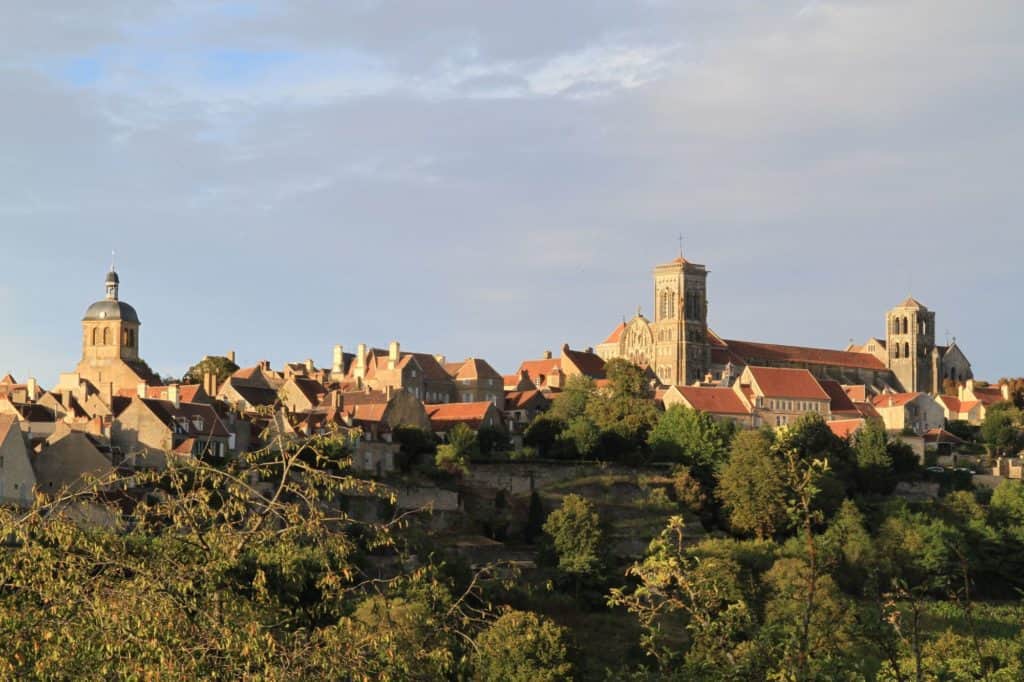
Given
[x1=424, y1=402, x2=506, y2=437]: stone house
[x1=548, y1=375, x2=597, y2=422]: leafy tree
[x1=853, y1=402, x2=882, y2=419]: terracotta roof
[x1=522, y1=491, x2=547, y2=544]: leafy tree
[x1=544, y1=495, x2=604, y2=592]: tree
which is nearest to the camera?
[x1=544, y1=495, x2=604, y2=592]: tree

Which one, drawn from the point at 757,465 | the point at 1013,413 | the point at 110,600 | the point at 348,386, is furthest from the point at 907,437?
the point at 110,600

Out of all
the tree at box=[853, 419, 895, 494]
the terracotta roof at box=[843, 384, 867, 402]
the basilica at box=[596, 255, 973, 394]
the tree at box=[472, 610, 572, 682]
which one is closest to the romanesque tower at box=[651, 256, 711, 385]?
the basilica at box=[596, 255, 973, 394]

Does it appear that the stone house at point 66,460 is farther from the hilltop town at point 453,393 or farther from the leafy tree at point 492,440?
the leafy tree at point 492,440

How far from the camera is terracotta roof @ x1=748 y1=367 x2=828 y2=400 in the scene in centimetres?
9700

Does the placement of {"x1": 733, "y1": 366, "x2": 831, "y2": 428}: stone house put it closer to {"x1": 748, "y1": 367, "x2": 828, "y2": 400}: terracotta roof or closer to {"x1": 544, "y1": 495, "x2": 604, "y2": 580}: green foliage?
{"x1": 748, "y1": 367, "x2": 828, "y2": 400}: terracotta roof

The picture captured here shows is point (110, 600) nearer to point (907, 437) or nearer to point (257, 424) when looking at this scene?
point (257, 424)

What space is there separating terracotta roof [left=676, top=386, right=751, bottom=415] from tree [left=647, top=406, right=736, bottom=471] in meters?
9.43

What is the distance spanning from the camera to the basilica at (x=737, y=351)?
115 meters

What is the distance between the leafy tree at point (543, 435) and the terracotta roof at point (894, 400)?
27.6 metres

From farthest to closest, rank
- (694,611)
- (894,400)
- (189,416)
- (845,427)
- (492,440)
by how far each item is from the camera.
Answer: (894,400) < (845,427) < (492,440) < (189,416) < (694,611)

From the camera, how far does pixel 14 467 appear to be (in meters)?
56.2

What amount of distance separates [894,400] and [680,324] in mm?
20301

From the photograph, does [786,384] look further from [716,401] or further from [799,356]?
[799,356]

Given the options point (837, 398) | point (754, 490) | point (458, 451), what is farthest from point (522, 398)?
point (754, 490)
